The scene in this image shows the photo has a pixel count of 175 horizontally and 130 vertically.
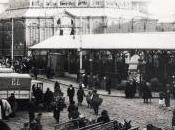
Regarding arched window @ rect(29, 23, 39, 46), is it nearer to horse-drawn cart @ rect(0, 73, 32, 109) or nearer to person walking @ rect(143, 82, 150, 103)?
person walking @ rect(143, 82, 150, 103)

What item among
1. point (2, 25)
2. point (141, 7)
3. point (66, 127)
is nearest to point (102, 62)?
point (66, 127)

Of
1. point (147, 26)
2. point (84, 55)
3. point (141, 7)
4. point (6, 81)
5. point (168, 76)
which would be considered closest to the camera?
point (6, 81)

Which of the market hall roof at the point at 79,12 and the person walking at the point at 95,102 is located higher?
the market hall roof at the point at 79,12

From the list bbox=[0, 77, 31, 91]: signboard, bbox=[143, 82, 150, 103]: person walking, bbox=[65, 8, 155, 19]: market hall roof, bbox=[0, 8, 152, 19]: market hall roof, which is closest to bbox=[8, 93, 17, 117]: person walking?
bbox=[0, 77, 31, 91]: signboard

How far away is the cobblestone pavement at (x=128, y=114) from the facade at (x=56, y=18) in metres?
32.3

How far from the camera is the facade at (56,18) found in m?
63.6

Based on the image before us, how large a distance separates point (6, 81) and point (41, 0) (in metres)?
44.1

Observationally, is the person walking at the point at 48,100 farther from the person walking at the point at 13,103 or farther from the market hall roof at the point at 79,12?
the market hall roof at the point at 79,12

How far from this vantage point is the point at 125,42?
38.8 meters

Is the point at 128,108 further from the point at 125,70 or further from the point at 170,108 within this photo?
the point at 125,70

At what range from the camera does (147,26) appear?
59.1 meters

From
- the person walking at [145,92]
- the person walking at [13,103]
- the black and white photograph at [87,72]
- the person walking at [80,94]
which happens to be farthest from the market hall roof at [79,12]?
the person walking at [13,103]

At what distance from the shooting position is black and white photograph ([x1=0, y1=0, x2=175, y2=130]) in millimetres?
23188

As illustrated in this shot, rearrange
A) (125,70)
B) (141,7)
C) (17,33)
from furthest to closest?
(141,7), (17,33), (125,70)
